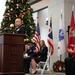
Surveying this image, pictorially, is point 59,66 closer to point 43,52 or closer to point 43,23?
point 43,52

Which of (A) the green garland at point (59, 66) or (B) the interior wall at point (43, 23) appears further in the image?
(B) the interior wall at point (43, 23)

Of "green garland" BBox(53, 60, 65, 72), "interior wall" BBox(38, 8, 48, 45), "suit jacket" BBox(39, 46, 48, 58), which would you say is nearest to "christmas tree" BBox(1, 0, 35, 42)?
"suit jacket" BBox(39, 46, 48, 58)

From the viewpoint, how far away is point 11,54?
4.44 metres

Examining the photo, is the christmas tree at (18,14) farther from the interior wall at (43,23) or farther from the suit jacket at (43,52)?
the interior wall at (43,23)

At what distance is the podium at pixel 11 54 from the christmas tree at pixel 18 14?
381cm

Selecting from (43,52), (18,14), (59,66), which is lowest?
(59,66)

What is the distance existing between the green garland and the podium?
3.99 metres

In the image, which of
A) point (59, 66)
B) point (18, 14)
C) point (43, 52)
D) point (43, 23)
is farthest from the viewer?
point (43, 23)

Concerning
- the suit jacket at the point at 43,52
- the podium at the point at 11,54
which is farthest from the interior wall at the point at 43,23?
the podium at the point at 11,54

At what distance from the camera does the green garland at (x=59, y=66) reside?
27.1ft

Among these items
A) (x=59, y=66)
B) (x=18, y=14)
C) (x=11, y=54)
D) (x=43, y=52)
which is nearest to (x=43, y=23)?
(x=18, y=14)

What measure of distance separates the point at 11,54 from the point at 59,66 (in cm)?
417

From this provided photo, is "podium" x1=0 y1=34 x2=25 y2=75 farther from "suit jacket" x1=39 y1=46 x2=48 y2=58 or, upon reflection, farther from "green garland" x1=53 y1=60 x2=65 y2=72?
"green garland" x1=53 y1=60 x2=65 y2=72

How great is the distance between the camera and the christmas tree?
27.5 feet
